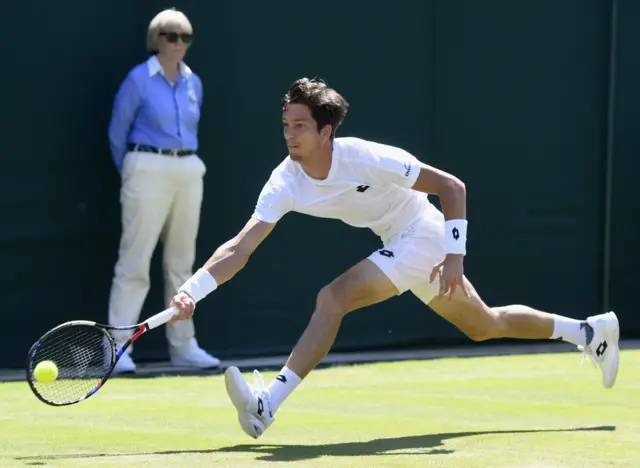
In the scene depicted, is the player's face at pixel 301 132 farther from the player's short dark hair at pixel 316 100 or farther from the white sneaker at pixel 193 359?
the white sneaker at pixel 193 359

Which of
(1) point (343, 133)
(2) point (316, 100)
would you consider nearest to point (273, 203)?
(2) point (316, 100)

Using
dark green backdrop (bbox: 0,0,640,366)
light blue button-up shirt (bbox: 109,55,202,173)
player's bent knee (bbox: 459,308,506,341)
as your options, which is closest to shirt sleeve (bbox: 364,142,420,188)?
player's bent knee (bbox: 459,308,506,341)

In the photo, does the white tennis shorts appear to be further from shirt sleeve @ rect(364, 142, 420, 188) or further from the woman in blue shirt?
the woman in blue shirt

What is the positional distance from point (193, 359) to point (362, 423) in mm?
2630

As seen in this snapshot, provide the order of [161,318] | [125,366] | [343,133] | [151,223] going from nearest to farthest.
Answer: [161,318]
[125,366]
[151,223]
[343,133]

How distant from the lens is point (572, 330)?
21.8ft

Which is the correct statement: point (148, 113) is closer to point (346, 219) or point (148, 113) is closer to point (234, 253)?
point (346, 219)

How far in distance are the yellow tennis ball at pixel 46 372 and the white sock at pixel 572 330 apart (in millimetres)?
2371

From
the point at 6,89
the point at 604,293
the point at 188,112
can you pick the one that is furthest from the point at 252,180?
the point at 604,293

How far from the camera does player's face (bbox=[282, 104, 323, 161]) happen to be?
19.2 feet

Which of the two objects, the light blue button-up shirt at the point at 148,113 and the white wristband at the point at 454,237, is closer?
the white wristband at the point at 454,237

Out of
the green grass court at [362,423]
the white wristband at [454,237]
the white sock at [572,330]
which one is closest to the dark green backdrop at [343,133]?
the green grass court at [362,423]

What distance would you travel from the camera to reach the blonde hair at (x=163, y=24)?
8.53 meters

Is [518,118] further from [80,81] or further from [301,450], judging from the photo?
[301,450]
